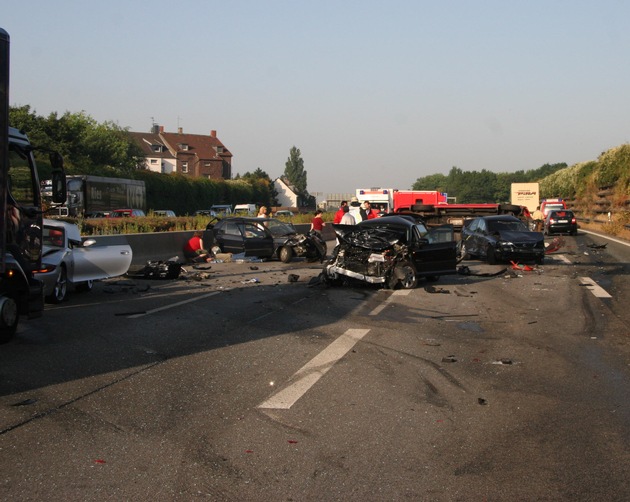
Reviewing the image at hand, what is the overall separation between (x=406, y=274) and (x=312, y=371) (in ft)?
28.6

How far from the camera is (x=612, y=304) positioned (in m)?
14.2

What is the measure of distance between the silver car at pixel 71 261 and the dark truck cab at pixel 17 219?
2.14 meters

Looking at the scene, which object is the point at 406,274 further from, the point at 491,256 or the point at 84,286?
the point at 491,256

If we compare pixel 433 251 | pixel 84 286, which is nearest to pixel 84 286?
pixel 84 286

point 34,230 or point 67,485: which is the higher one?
point 34,230

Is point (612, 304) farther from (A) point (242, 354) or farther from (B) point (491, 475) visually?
(B) point (491, 475)

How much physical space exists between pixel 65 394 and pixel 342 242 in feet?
33.9

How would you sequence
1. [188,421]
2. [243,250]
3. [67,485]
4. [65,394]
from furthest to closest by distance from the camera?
[243,250], [65,394], [188,421], [67,485]

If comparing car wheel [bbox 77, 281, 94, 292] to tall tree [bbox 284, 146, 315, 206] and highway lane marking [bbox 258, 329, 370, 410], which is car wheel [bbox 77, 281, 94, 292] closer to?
highway lane marking [bbox 258, 329, 370, 410]

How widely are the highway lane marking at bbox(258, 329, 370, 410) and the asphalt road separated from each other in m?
0.04

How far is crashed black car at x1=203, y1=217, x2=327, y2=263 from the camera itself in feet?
81.7

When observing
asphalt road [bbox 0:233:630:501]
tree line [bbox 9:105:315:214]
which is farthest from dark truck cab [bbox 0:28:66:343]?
tree line [bbox 9:105:315:214]

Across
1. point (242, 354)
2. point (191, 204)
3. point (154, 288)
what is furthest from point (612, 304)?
point (191, 204)

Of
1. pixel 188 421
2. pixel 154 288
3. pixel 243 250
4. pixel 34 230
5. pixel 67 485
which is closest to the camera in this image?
pixel 67 485
